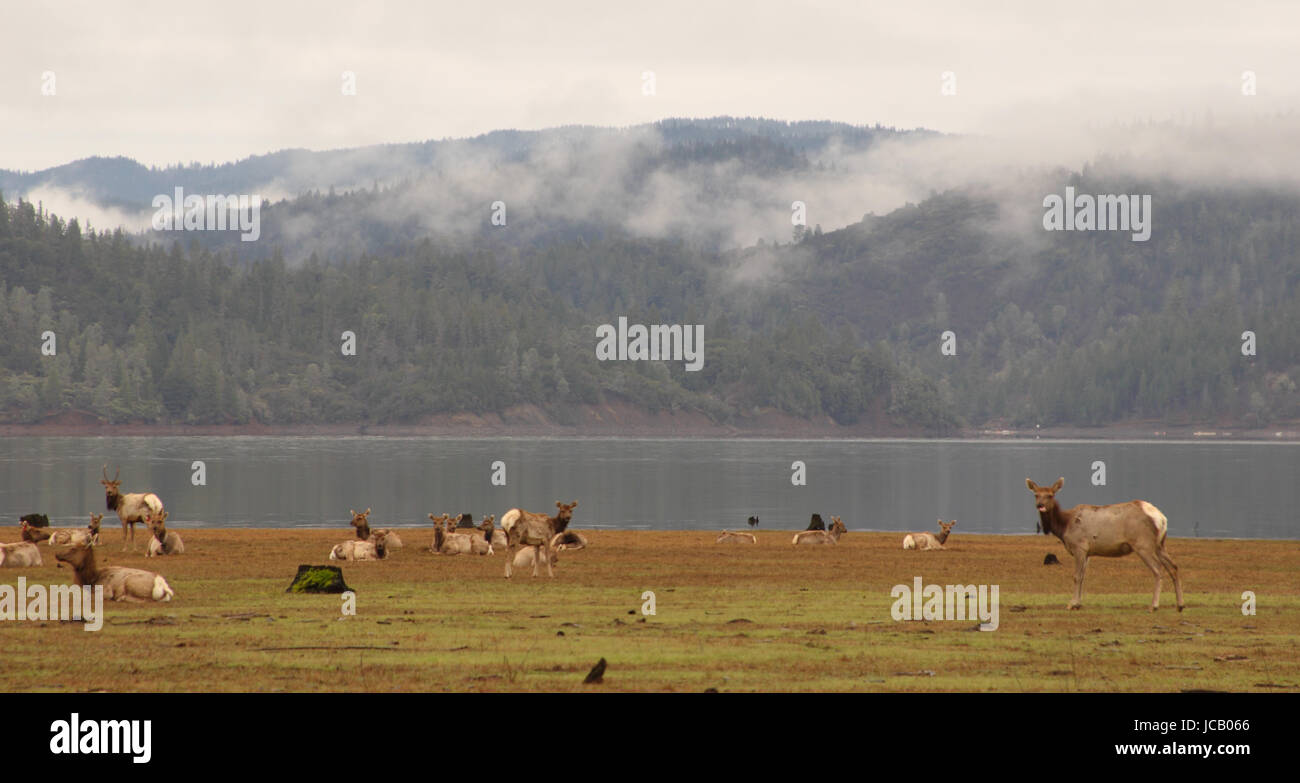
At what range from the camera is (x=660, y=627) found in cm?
2755

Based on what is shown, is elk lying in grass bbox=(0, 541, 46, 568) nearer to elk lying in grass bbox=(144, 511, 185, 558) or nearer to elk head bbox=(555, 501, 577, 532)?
elk lying in grass bbox=(144, 511, 185, 558)

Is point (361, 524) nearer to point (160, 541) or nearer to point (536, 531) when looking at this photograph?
point (160, 541)

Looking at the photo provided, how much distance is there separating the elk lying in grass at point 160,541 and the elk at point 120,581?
16.0 meters

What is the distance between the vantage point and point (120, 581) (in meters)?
30.6

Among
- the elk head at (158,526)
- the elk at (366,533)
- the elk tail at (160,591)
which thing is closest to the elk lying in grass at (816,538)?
the elk at (366,533)

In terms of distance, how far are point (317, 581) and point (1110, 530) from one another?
18.6 metres

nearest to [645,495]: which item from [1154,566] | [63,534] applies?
[63,534]

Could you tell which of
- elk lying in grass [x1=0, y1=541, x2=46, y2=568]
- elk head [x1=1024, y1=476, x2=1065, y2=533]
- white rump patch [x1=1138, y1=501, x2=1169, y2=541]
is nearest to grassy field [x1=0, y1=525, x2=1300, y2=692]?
elk lying in grass [x1=0, y1=541, x2=46, y2=568]
